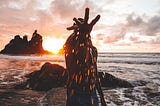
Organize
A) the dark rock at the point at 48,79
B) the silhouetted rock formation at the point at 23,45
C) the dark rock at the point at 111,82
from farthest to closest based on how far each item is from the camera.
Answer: the silhouetted rock formation at the point at 23,45 → the dark rock at the point at 111,82 → the dark rock at the point at 48,79

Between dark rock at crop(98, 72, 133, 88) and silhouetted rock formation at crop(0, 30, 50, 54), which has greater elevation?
silhouetted rock formation at crop(0, 30, 50, 54)

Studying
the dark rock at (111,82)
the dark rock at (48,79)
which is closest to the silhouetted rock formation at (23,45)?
the dark rock at (48,79)

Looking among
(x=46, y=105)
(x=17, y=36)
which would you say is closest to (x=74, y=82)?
(x=46, y=105)

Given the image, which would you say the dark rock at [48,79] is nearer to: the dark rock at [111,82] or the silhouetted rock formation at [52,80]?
the silhouetted rock formation at [52,80]

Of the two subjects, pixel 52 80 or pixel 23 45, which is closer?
pixel 52 80

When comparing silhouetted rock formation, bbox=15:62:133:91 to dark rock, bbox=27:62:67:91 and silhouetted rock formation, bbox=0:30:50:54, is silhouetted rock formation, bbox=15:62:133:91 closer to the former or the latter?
dark rock, bbox=27:62:67:91

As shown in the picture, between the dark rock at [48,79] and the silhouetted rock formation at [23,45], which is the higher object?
the silhouetted rock formation at [23,45]

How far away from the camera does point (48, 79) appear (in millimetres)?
13523

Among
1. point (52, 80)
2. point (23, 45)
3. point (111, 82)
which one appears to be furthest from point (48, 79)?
point (23, 45)

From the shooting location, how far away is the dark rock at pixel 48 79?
512 inches

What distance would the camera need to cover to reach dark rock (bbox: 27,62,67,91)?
12999mm

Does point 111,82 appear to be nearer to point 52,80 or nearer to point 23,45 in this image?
point 52,80

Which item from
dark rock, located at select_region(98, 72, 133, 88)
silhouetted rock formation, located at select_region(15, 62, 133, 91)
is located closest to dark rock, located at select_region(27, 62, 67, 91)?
silhouetted rock formation, located at select_region(15, 62, 133, 91)

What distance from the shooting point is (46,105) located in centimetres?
935
